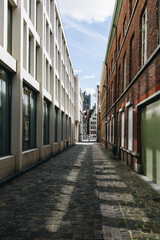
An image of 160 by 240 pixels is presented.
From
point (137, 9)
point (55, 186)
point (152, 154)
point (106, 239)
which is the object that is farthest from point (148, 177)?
point (137, 9)

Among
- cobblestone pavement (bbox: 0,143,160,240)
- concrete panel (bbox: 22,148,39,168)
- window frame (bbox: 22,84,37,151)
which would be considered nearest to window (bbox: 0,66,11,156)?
concrete panel (bbox: 22,148,39,168)

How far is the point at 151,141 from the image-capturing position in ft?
24.9

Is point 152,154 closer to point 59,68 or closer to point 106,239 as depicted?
point 106,239

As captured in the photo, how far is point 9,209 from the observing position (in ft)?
15.2

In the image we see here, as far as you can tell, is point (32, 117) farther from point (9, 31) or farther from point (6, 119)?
point (9, 31)

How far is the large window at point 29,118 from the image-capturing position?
34.7 ft

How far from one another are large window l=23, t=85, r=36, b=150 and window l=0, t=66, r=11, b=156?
76.8 inches

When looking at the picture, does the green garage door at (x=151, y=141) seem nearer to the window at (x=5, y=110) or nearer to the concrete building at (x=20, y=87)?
the concrete building at (x=20, y=87)

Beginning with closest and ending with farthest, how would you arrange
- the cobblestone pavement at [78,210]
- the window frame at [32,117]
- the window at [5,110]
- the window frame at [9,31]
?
the cobblestone pavement at [78,210]
the window at [5,110]
the window frame at [9,31]
the window frame at [32,117]

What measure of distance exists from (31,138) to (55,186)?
5406mm

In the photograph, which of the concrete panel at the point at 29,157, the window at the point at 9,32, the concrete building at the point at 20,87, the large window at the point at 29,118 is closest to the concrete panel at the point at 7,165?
the concrete building at the point at 20,87

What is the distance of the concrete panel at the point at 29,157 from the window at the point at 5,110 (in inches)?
54.9

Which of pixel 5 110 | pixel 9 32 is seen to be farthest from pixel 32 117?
pixel 9 32

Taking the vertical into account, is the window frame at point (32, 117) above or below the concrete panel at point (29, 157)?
above
